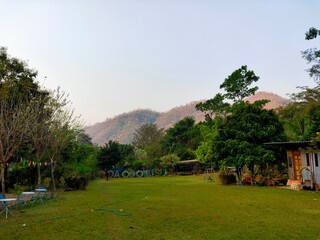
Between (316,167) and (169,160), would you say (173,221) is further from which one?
(169,160)

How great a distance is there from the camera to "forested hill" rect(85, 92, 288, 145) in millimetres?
113125

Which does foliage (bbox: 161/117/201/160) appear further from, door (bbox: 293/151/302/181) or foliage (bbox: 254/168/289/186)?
door (bbox: 293/151/302/181)

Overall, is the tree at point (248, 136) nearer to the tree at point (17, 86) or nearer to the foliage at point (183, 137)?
the tree at point (17, 86)

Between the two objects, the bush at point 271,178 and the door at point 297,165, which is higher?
the door at point 297,165

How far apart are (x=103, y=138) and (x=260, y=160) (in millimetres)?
108259

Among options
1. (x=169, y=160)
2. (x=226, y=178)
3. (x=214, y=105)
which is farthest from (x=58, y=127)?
(x=214, y=105)

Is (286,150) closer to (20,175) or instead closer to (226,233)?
(226,233)

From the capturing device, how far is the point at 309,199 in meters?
11.8

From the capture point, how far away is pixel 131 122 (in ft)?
408

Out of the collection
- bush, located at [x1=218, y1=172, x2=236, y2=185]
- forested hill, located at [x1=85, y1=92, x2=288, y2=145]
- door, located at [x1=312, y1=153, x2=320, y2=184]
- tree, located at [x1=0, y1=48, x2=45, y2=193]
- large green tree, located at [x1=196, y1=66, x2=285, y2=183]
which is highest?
forested hill, located at [x1=85, y1=92, x2=288, y2=145]

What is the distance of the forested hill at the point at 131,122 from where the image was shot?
113 m

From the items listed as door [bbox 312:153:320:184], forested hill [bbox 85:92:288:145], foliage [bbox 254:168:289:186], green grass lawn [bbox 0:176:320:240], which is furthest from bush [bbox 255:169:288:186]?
forested hill [bbox 85:92:288:145]

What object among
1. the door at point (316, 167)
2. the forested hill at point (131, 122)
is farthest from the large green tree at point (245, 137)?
the forested hill at point (131, 122)

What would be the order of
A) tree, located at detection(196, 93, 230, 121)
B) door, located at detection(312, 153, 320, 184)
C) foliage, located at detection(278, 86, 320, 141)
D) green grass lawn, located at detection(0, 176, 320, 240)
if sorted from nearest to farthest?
green grass lawn, located at detection(0, 176, 320, 240) < door, located at detection(312, 153, 320, 184) < foliage, located at detection(278, 86, 320, 141) < tree, located at detection(196, 93, 230, 121)
